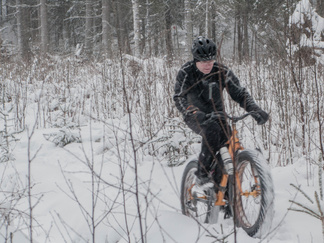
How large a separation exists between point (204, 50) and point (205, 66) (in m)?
0.15

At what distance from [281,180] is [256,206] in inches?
40.9

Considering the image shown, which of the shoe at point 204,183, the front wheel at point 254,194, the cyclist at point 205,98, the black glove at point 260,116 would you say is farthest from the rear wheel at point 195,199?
the black glove at point 260,116

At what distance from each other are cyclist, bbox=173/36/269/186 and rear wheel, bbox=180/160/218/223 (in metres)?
0.15

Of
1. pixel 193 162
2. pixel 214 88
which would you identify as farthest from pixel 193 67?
pixel 193 162

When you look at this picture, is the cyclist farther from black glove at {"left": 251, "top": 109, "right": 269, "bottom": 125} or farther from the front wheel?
the front wheel

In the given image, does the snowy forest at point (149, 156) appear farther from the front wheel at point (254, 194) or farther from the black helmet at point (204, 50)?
the black helmet at point (204, 50)

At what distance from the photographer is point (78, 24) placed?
2947cm

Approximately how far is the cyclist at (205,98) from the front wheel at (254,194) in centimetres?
25

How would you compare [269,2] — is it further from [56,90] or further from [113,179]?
[113,179]

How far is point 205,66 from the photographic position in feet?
9.61

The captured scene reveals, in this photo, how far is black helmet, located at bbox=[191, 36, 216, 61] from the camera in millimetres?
2816

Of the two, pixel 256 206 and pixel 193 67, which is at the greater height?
pixel 193 67

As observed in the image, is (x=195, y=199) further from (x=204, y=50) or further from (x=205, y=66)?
(x=204, y=50)

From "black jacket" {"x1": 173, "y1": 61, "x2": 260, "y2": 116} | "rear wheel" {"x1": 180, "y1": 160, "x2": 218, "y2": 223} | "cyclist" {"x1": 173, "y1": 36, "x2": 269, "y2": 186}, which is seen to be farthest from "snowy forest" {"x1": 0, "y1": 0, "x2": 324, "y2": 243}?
"black jacket" {"x1": 173, "y1": 61, "x2": 260, "y2": 116}
